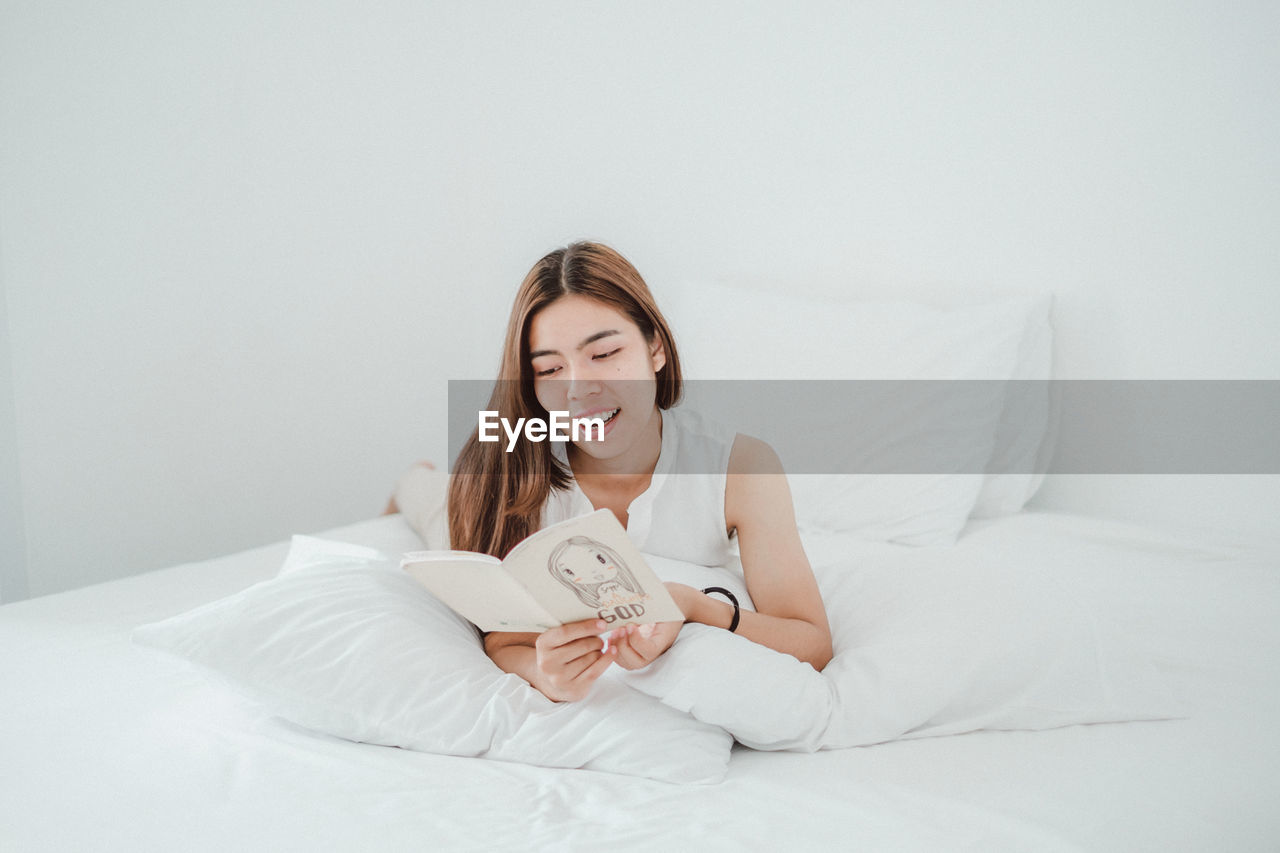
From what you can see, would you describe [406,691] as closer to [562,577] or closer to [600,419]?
[562,577]

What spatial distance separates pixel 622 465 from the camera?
131 cm

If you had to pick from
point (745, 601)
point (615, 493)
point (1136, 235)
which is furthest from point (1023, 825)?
point (1136, 235)

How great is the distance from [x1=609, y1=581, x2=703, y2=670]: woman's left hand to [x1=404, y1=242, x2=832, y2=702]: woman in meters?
0.10

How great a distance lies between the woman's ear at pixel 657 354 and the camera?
1.24m

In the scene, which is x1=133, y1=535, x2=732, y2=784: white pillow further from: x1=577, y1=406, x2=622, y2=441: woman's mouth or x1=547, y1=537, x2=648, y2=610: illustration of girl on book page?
x1=577, y1=406, x2=622, y2=441: woman's mouth

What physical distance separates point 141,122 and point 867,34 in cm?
155

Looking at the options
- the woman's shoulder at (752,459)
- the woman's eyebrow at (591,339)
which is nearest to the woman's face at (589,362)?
the woman's eyebrow at (591,339)

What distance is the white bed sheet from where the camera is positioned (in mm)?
793

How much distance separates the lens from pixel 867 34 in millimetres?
1863

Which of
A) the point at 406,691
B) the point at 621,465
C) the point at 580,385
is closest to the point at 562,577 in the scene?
the point at 406,691

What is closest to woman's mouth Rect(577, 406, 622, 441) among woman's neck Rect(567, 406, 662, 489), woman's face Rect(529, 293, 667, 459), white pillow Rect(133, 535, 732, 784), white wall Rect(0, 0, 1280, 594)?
woman's face Rect(529, 293, 667, 459)

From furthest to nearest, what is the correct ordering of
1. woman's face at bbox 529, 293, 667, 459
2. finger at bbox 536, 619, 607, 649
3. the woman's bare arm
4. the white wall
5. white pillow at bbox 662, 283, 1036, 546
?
white pillow at bbox 662, 283, 1036, 546
the white wall
woman's face at bbox 529, 293, 667, 459
the woman's bare arm
finger at bbox 536, 619, 607, 649

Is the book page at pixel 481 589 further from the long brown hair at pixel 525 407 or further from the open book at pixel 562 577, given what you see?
the long brown hair at pixel 525 407

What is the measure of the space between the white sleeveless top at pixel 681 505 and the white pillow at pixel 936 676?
0.79ft
